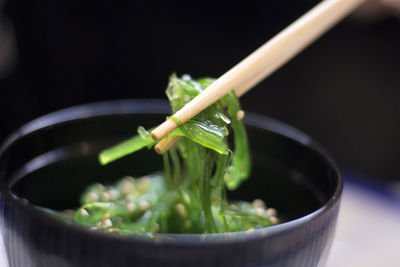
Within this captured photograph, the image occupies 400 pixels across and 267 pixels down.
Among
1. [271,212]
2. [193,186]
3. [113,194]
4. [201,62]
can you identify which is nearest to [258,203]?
[271,212]

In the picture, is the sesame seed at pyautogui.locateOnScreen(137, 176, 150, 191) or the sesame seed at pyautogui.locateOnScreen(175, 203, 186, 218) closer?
the sesame seed at pyautogui.locateOnScreen(175, 203, 186, 218)

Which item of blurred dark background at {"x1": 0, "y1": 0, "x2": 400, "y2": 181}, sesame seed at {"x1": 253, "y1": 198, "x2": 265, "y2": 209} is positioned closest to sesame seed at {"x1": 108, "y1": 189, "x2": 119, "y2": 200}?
sesame seed at {"x1": 253, "y1": 198, "x2": 265, "y2": 209}

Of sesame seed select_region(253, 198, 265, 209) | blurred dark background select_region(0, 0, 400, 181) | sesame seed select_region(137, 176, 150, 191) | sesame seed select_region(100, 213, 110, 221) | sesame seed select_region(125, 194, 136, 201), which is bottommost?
sesame seed select_region(253, 198, 265, 209)

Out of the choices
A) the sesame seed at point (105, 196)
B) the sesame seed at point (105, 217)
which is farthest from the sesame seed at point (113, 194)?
the sesame seed at point (105, 217)

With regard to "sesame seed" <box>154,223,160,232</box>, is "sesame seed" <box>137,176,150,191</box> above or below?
above

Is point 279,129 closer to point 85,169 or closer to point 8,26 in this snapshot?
point 85,169

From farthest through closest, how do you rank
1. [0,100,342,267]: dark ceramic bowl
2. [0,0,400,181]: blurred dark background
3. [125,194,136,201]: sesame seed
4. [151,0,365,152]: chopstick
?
[0,0,400,181]: blurred dark background
[125,194,136,201]: sesame seed
[151,0,365,152]: chopstick
[0,100,342,267]: dark ceramic bowl

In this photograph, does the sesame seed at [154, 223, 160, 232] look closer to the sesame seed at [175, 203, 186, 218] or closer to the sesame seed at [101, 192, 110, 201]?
the sesame seed at [175, 203, 186, 218]
